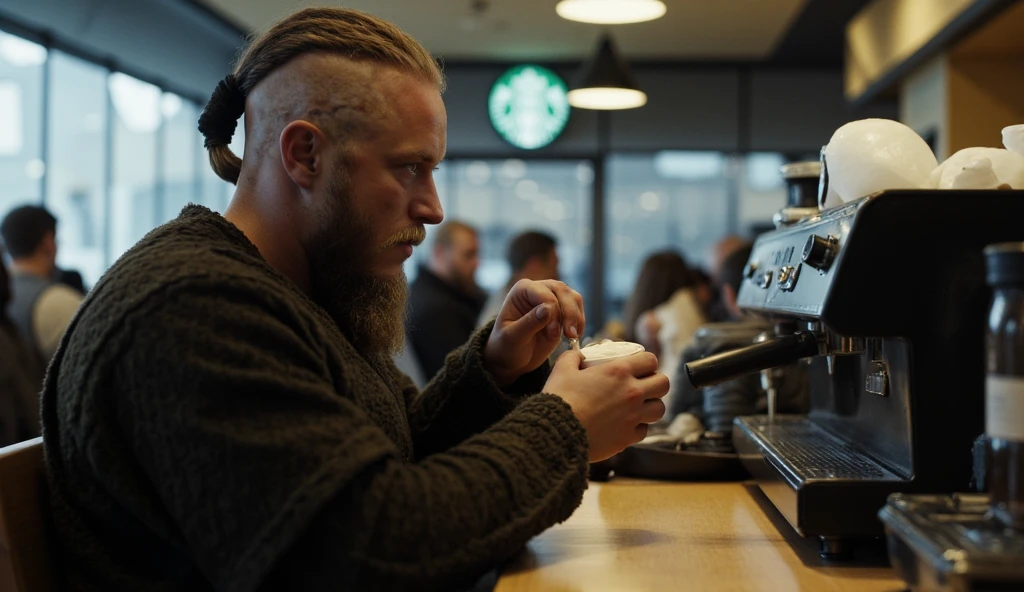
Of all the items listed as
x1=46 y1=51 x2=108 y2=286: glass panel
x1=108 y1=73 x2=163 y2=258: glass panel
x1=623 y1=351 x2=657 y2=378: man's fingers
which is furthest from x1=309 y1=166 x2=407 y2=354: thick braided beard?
x1=108 y1=73 x2=163 y2=258: glass panel

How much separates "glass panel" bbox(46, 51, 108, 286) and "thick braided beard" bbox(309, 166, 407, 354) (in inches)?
153

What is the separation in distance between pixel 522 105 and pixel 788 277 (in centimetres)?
600

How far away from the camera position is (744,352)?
48.4 inches

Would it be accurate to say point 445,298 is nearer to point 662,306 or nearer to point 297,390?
point 662,306

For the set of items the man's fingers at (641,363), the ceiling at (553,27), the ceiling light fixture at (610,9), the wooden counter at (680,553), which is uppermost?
the ceiling at (553,27)

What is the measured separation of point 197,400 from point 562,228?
20.7 ft

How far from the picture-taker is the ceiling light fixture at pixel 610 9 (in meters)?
3.27

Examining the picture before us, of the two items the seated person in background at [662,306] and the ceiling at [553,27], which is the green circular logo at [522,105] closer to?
the ceiling at [553,27]

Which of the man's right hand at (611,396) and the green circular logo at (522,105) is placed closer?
the man's right hand at (611,396)

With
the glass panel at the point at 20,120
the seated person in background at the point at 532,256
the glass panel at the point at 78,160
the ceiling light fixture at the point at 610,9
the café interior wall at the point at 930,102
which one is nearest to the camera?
the ceiling light fixture at the point at 610,9

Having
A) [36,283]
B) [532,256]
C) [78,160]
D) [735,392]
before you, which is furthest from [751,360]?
[78,160]

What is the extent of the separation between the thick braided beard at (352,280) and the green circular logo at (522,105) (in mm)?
5739

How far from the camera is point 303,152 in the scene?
1.19 m

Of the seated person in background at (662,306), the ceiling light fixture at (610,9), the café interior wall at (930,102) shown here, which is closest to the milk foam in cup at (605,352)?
the ceiling light fixture at (610,9)
